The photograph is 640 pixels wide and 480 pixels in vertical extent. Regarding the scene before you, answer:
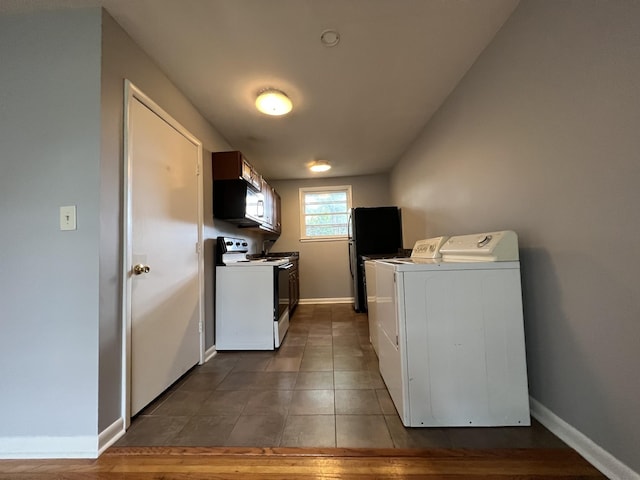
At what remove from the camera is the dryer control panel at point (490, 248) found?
1430 millimetres

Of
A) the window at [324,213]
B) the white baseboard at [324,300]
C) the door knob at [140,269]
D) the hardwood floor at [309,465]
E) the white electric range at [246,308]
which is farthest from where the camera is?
the window at [324,213]

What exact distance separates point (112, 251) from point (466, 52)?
265cm

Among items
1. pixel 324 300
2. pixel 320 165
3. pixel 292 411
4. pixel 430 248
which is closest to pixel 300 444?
pixel 292 411

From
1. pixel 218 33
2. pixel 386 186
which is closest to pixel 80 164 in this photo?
pixel 218 33

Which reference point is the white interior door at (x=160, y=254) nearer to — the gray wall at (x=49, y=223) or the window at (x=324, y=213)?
the gray wall at (x=49, y=223)

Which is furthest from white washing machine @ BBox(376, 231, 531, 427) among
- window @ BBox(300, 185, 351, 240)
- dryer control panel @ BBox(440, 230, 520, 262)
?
window @ BBox(300, 185, 351, 240)

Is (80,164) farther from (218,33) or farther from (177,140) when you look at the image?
(218,33)

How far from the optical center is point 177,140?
2.12 meters

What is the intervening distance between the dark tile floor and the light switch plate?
1.17 meters

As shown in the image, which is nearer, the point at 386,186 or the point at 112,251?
the point at 112,251

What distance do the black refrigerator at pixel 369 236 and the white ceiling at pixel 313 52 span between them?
154 cm

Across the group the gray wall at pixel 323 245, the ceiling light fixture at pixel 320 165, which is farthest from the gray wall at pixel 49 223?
the gray wall at pixel 323 245

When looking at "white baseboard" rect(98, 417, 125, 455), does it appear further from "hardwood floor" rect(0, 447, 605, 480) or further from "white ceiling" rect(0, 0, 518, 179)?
"white ceiling" rect(0, 0, 518, 179)

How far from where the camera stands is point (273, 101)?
2246 mm
